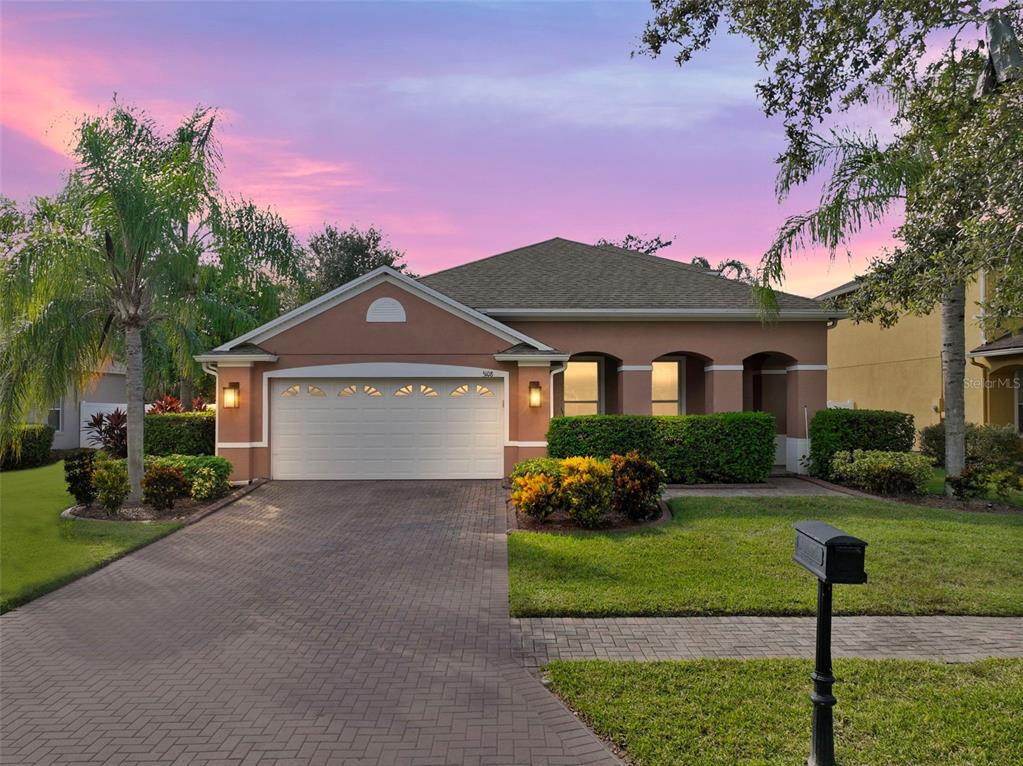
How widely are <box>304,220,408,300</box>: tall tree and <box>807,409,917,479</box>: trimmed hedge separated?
987 inches

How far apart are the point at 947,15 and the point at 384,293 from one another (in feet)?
37.0

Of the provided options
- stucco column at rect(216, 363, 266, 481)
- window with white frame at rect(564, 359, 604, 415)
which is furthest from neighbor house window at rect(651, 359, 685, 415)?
stucco column at rect(216, 363, 266, 481)

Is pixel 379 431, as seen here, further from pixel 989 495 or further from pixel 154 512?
pixel 989 495

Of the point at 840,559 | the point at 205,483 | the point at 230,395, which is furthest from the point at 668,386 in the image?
the point at 840,559

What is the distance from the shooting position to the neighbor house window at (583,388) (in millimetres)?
17812

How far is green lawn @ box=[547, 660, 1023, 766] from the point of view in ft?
13.3

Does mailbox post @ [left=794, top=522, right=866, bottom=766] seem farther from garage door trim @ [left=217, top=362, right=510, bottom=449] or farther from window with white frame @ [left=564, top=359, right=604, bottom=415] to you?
window with white frame @ [left=564, top=359, right=604, bottom=415]

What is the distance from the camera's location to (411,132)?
14766mm

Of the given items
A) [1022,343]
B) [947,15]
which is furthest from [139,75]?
[1022,343]

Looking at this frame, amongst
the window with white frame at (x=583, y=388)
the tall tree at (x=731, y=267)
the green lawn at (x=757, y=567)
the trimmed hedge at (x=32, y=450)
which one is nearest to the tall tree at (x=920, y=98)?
the green lawn at (x=757, y=567)

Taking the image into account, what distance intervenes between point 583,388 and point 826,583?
1416cm

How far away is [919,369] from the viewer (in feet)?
72.2

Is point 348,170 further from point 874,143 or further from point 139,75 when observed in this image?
point 874,143

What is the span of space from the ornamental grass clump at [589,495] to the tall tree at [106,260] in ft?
26.6
